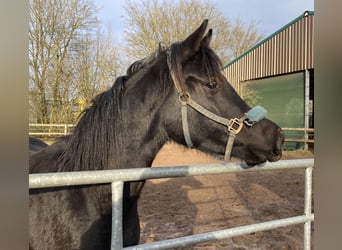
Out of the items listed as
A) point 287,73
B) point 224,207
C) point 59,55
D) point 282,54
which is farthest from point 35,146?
point 282,54

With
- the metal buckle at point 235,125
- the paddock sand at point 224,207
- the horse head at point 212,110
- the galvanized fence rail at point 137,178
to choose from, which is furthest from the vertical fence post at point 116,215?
the paddock sand at point 224,207

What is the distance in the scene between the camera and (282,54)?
12.6 meters

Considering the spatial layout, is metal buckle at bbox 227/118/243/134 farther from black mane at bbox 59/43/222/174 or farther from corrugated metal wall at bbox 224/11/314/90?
corrugated metal wall at bbox 224/11/314/90

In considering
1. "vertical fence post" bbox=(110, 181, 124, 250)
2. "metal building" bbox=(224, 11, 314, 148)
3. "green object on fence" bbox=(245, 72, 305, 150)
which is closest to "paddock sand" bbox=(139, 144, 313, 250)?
"vertical fence post" bbox=(110, 181, 124, 250)

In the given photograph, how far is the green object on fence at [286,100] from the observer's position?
12.0 metres

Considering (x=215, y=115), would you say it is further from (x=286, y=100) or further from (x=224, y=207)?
(x=286, y=100)

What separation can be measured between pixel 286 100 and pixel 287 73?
4.20 feet

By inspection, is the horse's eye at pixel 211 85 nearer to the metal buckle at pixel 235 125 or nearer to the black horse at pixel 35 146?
the metal buckle at pixel 235 125

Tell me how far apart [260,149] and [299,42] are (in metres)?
11.9

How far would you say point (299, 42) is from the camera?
38.3 ft

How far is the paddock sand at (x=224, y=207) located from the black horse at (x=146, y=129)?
0.68 metres
